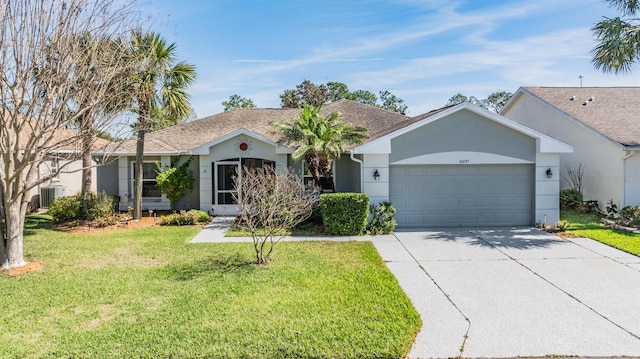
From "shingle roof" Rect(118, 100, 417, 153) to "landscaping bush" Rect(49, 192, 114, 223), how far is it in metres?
2.78

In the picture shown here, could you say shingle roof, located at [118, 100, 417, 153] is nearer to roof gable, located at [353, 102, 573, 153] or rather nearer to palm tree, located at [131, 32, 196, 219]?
palm tree, located at [131, 32, 196, 219]

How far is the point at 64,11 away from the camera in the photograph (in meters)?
8.55

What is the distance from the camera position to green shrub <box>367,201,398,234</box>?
1316 centimetres

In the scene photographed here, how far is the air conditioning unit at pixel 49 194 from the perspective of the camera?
19.8 meters

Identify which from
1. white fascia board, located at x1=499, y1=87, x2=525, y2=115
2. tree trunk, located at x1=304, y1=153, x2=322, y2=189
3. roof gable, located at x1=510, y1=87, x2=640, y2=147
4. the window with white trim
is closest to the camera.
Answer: tree trunk, located at x1=304, y1=153, x2=322, y2=189

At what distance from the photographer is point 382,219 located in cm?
1323

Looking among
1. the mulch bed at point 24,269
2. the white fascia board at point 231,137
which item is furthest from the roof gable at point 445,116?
the mulch bed at point 24,269

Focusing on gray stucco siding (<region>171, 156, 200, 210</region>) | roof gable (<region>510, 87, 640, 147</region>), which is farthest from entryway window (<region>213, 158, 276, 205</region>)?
roof gable (<region>510, 87, 640, 147</region>)

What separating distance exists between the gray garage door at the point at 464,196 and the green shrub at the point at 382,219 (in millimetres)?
685

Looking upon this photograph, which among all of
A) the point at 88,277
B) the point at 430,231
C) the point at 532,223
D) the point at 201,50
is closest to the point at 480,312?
the point at 430,231

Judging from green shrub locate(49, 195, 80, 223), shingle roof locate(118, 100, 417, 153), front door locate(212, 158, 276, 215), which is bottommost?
green shrub locate(49, 195, 80, 223)

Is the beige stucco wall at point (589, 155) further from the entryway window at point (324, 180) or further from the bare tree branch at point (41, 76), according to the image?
the bare tree branch at point (41, 76)

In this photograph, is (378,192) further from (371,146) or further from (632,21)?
(632,21)

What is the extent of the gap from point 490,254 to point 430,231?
10.5 feet
